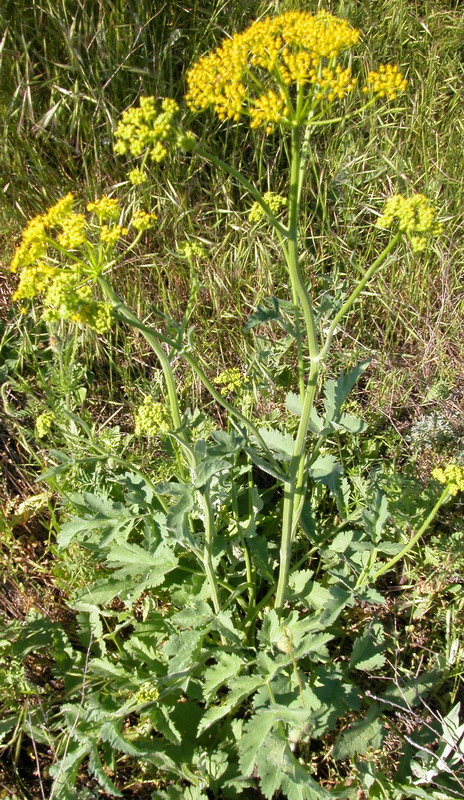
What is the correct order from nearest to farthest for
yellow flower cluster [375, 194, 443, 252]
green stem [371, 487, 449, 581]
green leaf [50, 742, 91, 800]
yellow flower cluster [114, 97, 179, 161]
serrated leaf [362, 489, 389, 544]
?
yellow flower cluster [114, 97, 179, 161], yellow flower cluster [375, 194, 443, 252], green stem [371, 487, 449, 581], green leaf [50, 742, 91, 800], serrated leaf [362, 489, 389, 544]

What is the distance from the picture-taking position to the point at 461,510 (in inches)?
114

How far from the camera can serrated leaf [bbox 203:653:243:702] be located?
204 cm

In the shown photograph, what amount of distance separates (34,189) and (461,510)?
273cm

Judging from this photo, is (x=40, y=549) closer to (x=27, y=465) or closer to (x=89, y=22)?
(x=27, y=465)

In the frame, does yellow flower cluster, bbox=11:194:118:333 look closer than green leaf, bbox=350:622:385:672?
Yes

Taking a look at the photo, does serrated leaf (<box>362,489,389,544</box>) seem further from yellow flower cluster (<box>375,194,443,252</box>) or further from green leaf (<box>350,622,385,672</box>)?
yellow flower cluster (<box>375,194,443,252</box>)

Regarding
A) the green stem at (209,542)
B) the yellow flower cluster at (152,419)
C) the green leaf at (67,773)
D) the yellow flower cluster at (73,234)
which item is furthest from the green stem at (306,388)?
the green leaf at (67,773)

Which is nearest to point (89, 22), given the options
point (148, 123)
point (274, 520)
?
point (148, 123)

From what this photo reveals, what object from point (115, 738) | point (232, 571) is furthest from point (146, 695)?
point (232, 571)

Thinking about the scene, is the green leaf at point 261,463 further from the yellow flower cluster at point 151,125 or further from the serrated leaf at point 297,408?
the yellow flower cluster at point 151,125

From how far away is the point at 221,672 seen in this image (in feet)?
6.82

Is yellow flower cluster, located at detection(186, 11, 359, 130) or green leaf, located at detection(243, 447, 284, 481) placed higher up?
yellow flower cluster, located at detection(186, 11, 359, 130)

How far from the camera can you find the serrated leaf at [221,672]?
204cm

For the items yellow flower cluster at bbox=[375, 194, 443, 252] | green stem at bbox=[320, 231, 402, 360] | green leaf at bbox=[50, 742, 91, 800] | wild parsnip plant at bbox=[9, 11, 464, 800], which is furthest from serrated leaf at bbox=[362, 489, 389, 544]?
green leaf at bbox=[50, 742, 91, 800]
